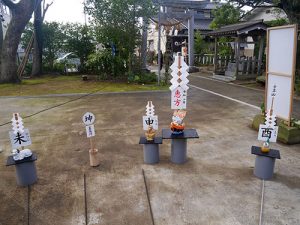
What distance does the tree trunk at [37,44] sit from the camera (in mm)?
16250

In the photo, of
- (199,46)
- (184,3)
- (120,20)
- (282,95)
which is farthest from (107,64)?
(199,46)

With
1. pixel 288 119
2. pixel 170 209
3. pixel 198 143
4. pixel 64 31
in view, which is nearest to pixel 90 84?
pixel 64 31

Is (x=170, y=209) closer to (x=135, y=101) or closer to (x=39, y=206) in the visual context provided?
(x=39, y=206)

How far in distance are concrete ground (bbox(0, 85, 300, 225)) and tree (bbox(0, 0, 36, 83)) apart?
7592mm

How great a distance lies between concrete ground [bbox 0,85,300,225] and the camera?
10.9 ft

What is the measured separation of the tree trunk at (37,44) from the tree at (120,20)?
4.65 metres

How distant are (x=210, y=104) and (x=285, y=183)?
536 cm

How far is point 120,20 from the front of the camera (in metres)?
13.0

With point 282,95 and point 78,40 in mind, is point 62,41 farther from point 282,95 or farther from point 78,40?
point 282,95

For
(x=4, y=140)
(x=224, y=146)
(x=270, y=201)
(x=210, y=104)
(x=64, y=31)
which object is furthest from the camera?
(x=64, y=31)

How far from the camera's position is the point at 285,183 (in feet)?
13.2

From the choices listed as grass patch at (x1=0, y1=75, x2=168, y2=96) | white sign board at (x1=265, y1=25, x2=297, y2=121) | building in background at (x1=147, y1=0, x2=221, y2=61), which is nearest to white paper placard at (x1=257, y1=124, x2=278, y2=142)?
white sign board at (x1=265, y1=25, x2=297, y2=121)

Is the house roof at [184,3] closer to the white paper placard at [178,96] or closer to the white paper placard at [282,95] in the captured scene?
the white paper placard at [282,95]

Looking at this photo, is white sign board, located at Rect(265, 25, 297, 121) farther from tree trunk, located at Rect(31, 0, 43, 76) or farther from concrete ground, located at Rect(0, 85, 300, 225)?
tree trunk, located at Rect(31, 0, 43, 76)
